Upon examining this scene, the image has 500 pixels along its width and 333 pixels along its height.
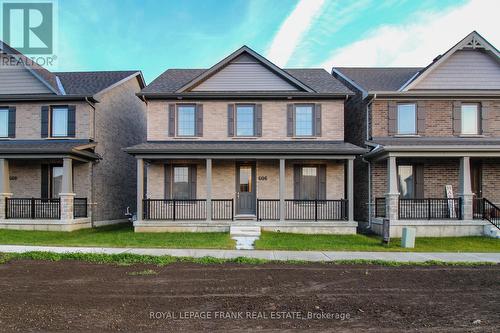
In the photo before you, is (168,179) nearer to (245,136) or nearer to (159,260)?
(245,136)

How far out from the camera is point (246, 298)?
591 centimetres

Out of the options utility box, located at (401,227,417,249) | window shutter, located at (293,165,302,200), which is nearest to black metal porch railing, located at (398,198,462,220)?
utility box, located at (401,227,417,249)

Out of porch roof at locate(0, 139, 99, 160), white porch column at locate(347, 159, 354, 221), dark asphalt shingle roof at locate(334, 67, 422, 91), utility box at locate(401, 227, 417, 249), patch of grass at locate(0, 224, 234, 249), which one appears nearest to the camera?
patch of grass at locate(0, 224, 234, 249)

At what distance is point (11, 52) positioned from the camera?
58.5 feet

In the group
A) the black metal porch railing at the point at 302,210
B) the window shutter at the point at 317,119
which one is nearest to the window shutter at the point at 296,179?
the black metal porch railing at the point at 302,210

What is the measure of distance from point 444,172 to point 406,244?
612cm

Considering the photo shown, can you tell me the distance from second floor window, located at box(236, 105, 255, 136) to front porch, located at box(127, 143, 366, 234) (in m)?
1.48

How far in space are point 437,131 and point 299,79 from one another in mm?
6946

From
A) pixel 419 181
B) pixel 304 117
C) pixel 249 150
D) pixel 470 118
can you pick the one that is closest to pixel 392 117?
pixel 419 181

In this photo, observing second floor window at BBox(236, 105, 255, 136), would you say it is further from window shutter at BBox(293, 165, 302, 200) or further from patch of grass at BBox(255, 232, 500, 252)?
patch of grass at BBox(255, 232, 500, 252)

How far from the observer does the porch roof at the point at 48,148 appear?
1481 cm

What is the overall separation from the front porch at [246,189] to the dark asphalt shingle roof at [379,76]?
14.5 feet

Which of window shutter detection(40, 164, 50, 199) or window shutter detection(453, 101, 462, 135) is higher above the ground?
window shutter detection(453, 101, 462, 135)

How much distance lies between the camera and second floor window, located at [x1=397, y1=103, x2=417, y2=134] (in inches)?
624
